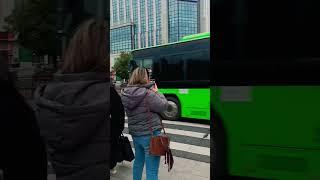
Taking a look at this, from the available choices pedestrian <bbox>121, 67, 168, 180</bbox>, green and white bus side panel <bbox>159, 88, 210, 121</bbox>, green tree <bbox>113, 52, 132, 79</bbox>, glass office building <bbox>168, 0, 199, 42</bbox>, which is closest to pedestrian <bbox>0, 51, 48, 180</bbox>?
pedestrian <bbox>121, 67, 168, 180</bbox>

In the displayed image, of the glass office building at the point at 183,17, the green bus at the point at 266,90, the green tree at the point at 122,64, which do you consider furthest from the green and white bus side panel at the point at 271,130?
the green tree at the point at 122,64

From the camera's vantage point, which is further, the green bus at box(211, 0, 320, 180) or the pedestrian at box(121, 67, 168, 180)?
the pedestrian at box(121, 67, 168, 180)

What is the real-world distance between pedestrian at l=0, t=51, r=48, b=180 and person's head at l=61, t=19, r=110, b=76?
189 mm

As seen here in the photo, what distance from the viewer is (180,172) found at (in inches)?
238

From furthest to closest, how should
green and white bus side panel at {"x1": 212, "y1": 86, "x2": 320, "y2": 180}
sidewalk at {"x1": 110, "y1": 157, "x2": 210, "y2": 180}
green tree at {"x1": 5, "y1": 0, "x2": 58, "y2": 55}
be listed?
1. sidewalk at {"x1": 110, "y1": 157, "x2": 210, "y2": 180}
2. green tree at {"x1": 5, "y1": 0, "x2": 58, "y2": 55}
3. green and white bus side panel at {"x1": 212, "y1": 86, "x2": 320, "y2": 180}

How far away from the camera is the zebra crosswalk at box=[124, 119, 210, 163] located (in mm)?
7270

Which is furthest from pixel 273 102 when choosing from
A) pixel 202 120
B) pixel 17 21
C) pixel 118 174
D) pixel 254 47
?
pixel 202 120

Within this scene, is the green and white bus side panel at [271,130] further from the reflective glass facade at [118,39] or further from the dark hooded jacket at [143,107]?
the dark hooded jacket at [143,107]

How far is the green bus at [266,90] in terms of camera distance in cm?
128

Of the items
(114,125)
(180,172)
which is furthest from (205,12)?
(114,125)

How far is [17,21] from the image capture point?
1.39 meters

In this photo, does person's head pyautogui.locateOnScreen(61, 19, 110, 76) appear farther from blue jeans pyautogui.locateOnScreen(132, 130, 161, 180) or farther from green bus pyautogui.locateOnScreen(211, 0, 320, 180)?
blue jeans pyautogui.locateOnScreen(132, 130, 161, 180)

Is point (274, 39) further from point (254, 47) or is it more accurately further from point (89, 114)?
point (89, 114)

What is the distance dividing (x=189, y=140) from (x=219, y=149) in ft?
24.7
